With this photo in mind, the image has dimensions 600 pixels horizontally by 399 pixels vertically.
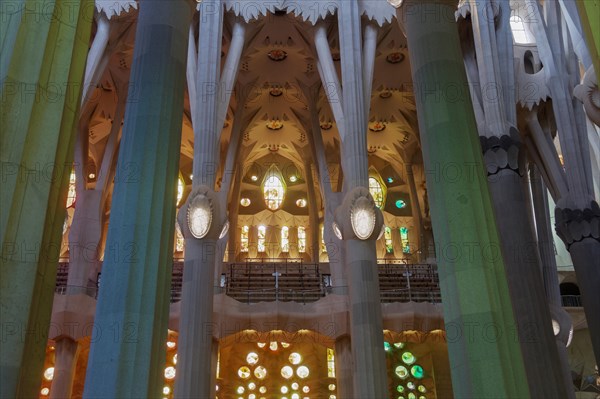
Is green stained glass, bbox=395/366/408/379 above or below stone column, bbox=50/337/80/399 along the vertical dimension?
above

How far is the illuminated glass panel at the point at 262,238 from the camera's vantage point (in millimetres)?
26688

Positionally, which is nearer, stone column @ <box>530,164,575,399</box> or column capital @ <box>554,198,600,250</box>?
column capital @ <box>554,198,600,250</box>

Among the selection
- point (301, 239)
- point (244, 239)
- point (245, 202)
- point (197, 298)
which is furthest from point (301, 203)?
point (197, 298)

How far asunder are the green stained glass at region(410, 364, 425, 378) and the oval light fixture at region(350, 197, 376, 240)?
9968 millimetres

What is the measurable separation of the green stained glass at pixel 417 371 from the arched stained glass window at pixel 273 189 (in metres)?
9.51

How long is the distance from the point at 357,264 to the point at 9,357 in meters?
10.2

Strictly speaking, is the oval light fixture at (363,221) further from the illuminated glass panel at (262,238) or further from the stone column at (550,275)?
the illuminated glass panel at (262,238)

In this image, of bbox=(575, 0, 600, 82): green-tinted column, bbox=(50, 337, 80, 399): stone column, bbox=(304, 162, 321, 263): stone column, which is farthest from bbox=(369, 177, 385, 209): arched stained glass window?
bbox=(575, 0, 600, 82): green-tinted column

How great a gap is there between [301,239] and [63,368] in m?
13.1

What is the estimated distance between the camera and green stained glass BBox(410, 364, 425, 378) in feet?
71.8

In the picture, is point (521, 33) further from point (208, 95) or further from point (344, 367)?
point (344, 367)

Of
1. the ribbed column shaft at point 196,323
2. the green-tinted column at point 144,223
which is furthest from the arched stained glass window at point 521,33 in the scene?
the green-tinted column at point 144,223

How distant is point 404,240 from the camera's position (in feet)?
89.4

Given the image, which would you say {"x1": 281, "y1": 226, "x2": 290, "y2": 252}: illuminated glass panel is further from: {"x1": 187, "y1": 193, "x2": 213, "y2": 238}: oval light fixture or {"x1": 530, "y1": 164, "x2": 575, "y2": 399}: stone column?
{"x1": 187, "y1": 193, "x2": 213, "y2": 238}: oval light fixture
